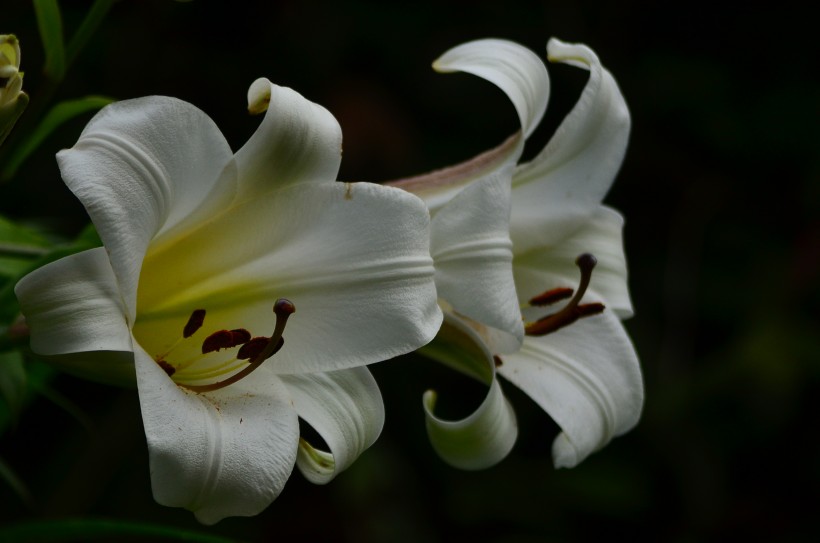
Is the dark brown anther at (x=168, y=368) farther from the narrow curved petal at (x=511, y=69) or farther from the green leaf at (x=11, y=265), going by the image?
the narrow curved petal at (x=511, y=69)

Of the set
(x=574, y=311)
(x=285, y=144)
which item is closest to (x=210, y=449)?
(x=285, y=144)

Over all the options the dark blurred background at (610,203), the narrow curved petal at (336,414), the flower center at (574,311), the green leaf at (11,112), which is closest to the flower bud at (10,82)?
the green leaf at (11,112)

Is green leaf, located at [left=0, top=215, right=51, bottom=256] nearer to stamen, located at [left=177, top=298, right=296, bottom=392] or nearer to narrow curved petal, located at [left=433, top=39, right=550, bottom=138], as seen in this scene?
stamen, located at [left=177, top=298, right=296, bottom=392]

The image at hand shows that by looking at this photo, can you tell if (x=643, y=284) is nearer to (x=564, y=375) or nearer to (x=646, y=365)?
(x=646, y=365)

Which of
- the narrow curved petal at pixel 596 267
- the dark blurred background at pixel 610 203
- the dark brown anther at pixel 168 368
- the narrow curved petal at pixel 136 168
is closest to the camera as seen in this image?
the narrow curved petal at pixel 136 168

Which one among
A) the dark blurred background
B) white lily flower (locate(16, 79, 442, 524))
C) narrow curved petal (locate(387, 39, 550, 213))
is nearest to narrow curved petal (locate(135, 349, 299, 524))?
white lily flower (locate(16, 79, 442, 524))

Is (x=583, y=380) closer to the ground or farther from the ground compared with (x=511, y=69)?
closer to the ground

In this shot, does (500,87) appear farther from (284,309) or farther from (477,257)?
Result: (284,309)
